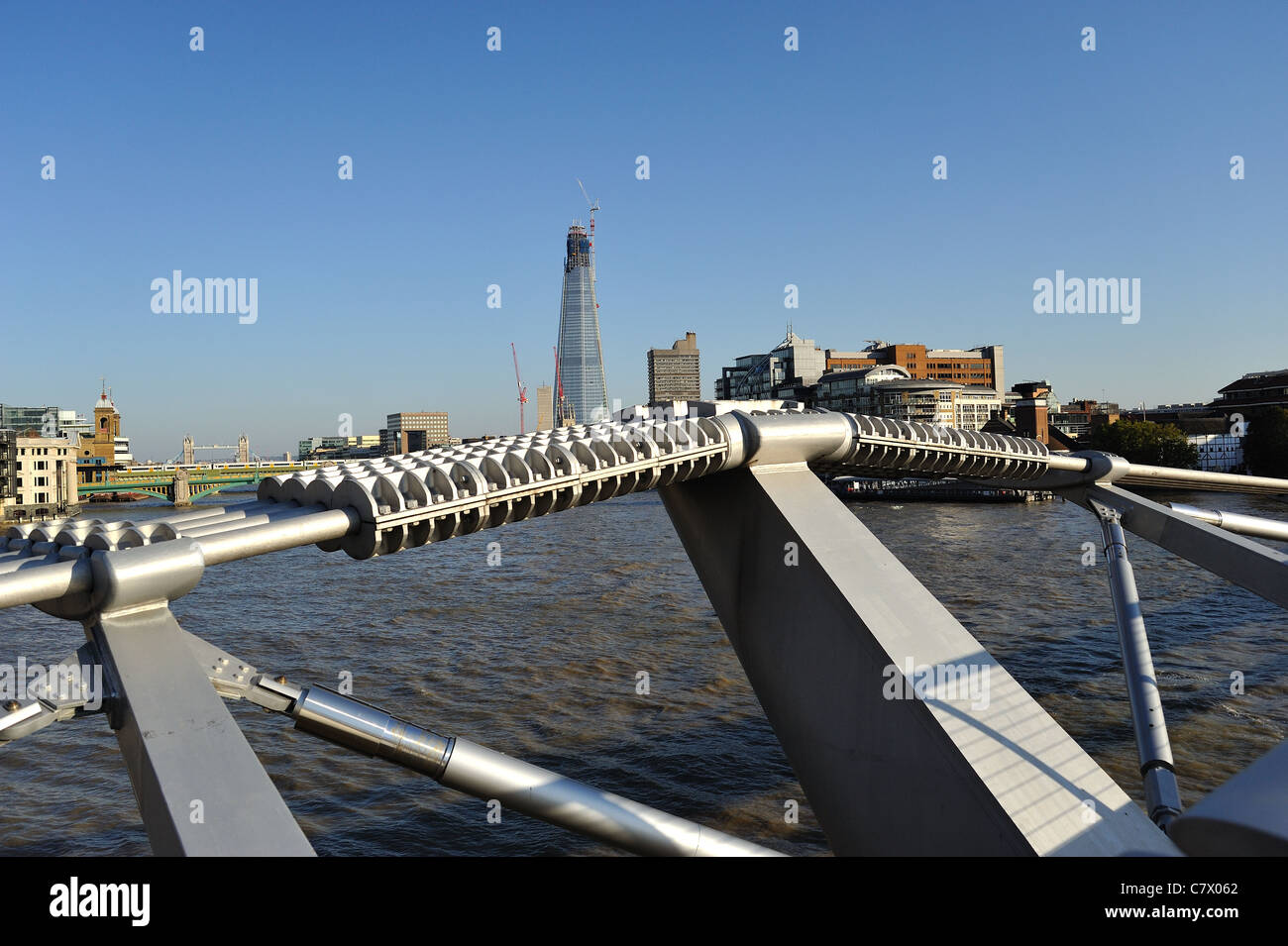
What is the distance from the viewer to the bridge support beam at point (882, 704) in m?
8.90

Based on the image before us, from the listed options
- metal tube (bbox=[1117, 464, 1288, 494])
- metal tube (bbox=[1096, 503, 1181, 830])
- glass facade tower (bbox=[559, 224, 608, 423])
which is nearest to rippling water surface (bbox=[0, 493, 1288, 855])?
metal tube (bbox=[1096, 503, 1181, 830])

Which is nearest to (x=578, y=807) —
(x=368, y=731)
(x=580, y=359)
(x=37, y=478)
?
(x=368, y=731)

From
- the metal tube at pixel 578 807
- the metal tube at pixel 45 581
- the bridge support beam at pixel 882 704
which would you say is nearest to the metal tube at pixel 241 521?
the metal tube at pixel 45 581

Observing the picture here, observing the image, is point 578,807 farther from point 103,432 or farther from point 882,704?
A: point 103,432

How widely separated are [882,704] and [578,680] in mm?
13607

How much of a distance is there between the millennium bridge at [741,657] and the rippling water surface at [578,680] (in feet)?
12.5

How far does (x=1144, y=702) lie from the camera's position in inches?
502

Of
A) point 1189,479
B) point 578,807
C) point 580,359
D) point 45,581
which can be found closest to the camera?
point 45,581

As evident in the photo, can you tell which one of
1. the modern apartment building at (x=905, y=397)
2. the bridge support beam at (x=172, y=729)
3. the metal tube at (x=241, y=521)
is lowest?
the bridge support beam at (x=172, y=729)

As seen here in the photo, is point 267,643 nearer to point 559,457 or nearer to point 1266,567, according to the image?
point 559,457

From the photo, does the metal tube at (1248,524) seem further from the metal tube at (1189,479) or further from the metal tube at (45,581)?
the metal tube at (45,581)

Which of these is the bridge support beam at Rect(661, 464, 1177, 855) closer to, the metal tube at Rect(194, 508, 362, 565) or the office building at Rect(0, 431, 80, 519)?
the metal tube at Rect(194, 508, 362, 565)

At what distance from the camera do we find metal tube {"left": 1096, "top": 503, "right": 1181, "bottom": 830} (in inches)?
441

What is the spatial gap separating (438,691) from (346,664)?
4.26m
